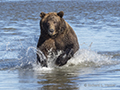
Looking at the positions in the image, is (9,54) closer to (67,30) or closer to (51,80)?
(67,30)

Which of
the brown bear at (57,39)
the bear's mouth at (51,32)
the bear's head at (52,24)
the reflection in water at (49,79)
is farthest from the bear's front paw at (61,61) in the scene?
the bear's mouth at (51,32)

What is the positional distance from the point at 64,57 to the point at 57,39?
40cm

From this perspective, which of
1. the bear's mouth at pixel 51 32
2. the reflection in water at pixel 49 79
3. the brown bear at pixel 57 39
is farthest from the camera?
the brown bear at pixel 57 39

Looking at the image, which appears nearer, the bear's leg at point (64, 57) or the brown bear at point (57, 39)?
the brown bear at point (57, 39)

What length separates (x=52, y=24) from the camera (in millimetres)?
7289

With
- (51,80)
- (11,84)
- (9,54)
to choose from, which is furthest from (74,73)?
(9,54)

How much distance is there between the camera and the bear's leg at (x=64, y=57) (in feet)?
25.1

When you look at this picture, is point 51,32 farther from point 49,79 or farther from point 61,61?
point 49,79

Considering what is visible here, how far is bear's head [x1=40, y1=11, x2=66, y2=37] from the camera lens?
7.27 m

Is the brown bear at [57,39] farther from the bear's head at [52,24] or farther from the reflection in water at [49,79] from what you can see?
the reflection in water at [49,79]

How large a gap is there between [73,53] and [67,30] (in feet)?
1.63

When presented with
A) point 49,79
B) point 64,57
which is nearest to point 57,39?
point 64,57

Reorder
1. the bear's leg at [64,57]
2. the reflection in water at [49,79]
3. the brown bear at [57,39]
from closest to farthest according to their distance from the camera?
1. the reflection in water at [49,79]
2. the brown bear at [57,39]
3. the bear's leg at [64,57]

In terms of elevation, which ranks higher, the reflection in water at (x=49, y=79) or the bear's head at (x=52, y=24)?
the bear's head at (x=52, y=24)
